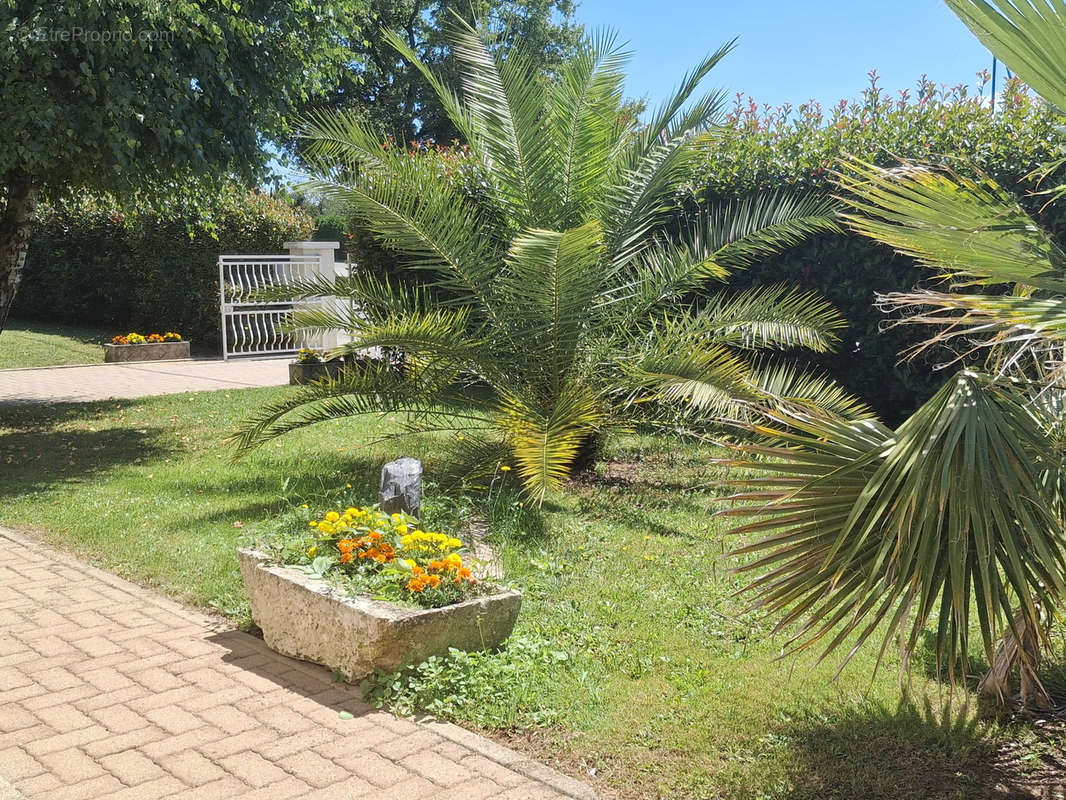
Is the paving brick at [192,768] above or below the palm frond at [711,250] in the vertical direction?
below

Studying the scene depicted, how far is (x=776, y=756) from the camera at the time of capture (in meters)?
3.33

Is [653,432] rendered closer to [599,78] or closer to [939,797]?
[599,78]

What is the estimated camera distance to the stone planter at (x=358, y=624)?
3.92m

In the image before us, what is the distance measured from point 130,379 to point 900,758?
13.0 metres

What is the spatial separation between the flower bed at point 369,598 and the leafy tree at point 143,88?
4.86 metres

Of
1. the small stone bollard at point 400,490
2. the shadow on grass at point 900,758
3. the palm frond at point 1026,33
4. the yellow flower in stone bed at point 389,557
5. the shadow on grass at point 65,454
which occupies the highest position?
the palm frond at point 1026,33

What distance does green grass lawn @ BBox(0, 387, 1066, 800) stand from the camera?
329cm

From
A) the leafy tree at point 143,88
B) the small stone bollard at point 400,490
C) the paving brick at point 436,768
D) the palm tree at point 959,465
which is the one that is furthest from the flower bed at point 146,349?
the palm tree at point 959,465

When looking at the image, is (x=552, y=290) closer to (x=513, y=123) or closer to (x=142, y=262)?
(x=513, y=123)

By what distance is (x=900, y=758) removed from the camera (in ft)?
10.8

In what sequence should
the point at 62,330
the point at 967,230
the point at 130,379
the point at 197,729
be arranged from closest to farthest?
the point at 967,230 → the point at 197,729 → the point at 130,379 → the point at 62,330

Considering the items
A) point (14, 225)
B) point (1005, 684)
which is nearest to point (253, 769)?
point (1005, 684)

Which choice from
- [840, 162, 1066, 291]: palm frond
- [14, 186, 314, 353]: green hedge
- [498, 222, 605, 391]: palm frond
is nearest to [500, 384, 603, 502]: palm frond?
[498, 222, 605, 391]: palm frond

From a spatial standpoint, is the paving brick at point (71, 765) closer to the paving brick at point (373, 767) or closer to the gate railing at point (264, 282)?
the paving brick at point (373, 767)
